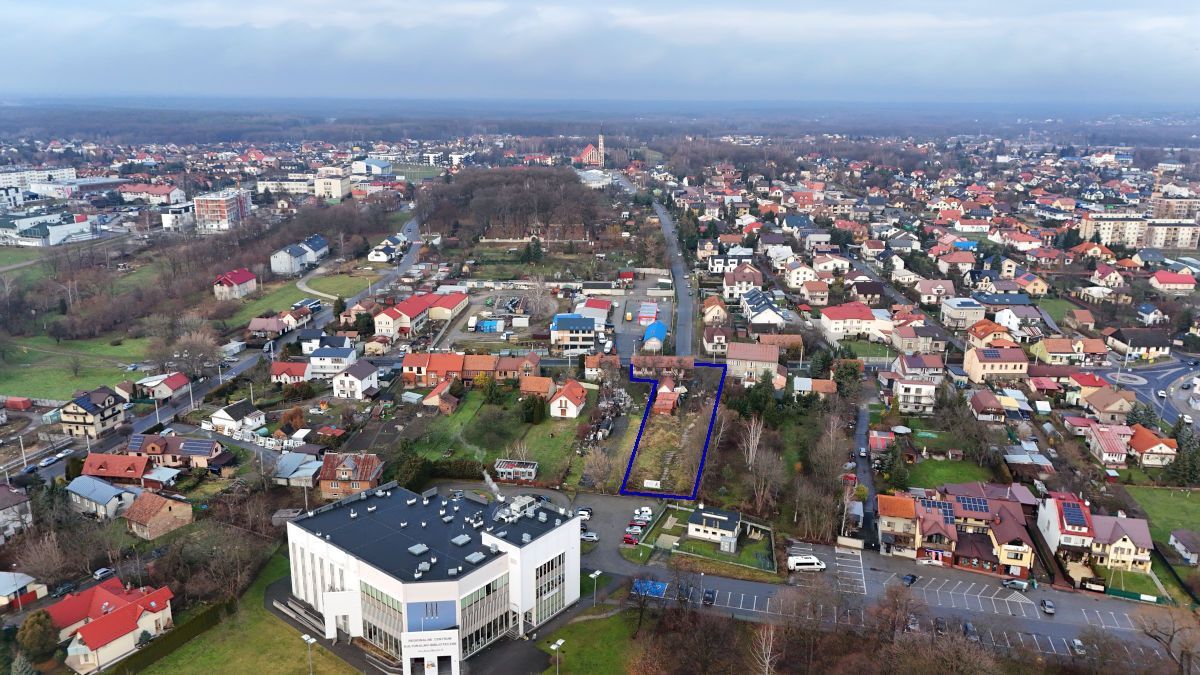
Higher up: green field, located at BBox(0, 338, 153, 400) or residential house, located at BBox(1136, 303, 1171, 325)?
residential house, located at BBox(1136, 303, 1171, 325)

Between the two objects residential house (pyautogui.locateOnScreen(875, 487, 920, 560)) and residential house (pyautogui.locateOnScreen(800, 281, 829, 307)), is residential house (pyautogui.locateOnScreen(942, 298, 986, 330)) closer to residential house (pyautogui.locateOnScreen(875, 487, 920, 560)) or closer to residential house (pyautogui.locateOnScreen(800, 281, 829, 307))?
residential house (pyautogui.locateOnScreen(800, 281, 829, 307))

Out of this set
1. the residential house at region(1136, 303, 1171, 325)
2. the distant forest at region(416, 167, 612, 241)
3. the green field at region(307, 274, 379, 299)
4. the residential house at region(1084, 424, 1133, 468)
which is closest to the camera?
the residential house at region(1084, 424, 1133, 468)

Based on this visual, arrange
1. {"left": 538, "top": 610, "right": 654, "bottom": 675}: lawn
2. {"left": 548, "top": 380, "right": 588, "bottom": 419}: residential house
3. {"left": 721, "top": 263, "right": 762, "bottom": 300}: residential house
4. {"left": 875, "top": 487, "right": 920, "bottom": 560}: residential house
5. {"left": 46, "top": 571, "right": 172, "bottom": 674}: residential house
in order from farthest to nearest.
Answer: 1. {"left": 721, "top": 263, "right": 762, "bottom": 300}: residential house
2. {"left": 548, "top": 380, "right": 588, "bottom": 419}: residential house
3. {"left": 875, "top": 487, "right": 920, "bottom": 560}: residential house
4. {"left": 538, "top": 610, "right": 654, "bottom": 675}: lawn
5. {"left": 46, "top": 571, "right": 172, "bottom": 674}: residential house

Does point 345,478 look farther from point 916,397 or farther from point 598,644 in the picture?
point 916,397

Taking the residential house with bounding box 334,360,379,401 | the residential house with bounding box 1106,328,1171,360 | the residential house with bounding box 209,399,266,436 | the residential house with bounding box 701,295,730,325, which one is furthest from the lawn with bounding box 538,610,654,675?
the residential house with bounding box 1106,328,1171,360

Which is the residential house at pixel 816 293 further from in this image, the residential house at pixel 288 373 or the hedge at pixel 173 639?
the hedge at pixel 173 639

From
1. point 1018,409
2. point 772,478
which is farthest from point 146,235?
point 1018,409

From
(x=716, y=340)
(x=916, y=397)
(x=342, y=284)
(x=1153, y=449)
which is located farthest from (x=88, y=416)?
(x=1153, y=449)

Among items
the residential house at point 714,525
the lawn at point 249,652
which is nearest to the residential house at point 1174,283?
the residential house at point 714,525

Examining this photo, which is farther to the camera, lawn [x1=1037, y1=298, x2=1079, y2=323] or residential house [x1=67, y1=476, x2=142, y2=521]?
lawn [x1=1037, y1=298, x2=1079, y2=323]
